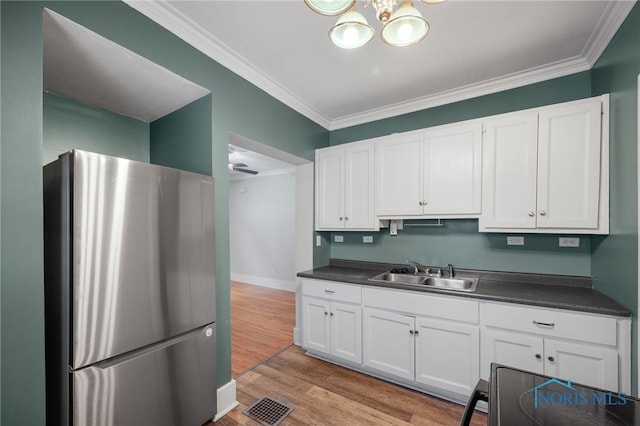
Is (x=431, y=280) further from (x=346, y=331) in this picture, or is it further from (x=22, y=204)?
(x=22, y=204)

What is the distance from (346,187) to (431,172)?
91 centimetres

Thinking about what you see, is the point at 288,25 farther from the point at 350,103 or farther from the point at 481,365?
the point at 481,365

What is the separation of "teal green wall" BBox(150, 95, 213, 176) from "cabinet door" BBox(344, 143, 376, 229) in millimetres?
1527

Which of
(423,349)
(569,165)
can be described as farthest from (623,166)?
(423,349)

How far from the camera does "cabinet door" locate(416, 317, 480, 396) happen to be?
2.02m

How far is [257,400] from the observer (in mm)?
2152

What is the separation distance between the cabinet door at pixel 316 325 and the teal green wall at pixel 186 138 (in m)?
1.66

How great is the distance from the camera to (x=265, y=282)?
19.9 feet

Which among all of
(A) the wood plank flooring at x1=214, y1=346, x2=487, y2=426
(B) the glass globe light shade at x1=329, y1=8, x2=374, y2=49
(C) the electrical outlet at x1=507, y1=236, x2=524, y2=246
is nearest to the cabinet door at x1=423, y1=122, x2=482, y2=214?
(C) the electrical outlet at x1=507, y1=236, x2=524, y2=246

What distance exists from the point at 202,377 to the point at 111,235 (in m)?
1.14

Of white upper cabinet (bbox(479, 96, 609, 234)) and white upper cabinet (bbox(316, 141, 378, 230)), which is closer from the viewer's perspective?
white upper cabinet (bbox(479, 96, 609, 234))

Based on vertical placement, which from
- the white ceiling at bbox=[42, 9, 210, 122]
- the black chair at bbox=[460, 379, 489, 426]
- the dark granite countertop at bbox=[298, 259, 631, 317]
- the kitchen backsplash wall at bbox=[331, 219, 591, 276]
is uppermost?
the white ceiling at bbox=[42, 9, 210, 122]

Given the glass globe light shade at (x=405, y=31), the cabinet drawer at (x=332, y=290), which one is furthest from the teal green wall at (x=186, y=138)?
the cabinet drawer at (x=332, y=290)

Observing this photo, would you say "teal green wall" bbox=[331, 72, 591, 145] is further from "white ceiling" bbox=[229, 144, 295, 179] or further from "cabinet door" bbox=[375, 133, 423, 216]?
"white ceiling" bbox=[229, 144, 295, 179]
